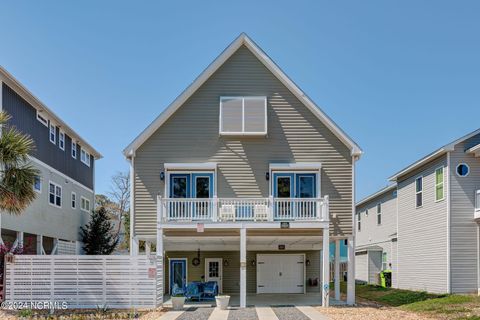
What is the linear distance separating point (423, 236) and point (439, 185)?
3122 millimetres

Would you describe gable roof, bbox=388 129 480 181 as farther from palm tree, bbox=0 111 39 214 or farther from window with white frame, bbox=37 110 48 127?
window with white frame, bbox=37 110 48 127

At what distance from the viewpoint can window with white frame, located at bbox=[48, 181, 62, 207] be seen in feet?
91.9

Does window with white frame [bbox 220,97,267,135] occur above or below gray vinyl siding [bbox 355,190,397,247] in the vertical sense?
above

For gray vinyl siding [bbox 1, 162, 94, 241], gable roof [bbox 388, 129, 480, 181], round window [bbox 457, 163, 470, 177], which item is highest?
gable roof [bbox 388, 129, 480, 181]

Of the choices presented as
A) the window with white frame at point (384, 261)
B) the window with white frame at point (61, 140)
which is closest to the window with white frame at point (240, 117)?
the window with white frame at point (61, 140)

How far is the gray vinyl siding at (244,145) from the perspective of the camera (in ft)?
70.2

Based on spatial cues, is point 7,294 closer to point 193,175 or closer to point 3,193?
point 3,193

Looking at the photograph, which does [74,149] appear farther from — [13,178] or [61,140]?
[13,178]

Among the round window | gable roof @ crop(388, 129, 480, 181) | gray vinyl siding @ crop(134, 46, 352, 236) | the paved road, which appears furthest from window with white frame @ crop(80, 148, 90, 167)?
the round window

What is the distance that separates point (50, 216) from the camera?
2795 cm

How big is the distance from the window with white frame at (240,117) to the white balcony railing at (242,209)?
3.09 meters

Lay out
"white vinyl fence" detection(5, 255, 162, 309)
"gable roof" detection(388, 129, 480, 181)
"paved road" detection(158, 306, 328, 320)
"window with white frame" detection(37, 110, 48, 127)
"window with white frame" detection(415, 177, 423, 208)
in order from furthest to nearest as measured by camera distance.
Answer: "window with white frame" detection(37, 110, 48, 127), "window with white frame" detection(415, 177, 423, 208), "gable roof" detection(388, 129, 480, 181), "white vinyl fence" detection(5, 255, 162, 309), "paved road" detection(158, 306, 328, 320)

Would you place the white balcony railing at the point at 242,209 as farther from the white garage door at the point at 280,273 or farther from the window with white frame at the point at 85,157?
the window with white frame at the point at 85,157

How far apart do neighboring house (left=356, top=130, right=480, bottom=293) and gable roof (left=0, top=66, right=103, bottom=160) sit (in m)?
18.6
